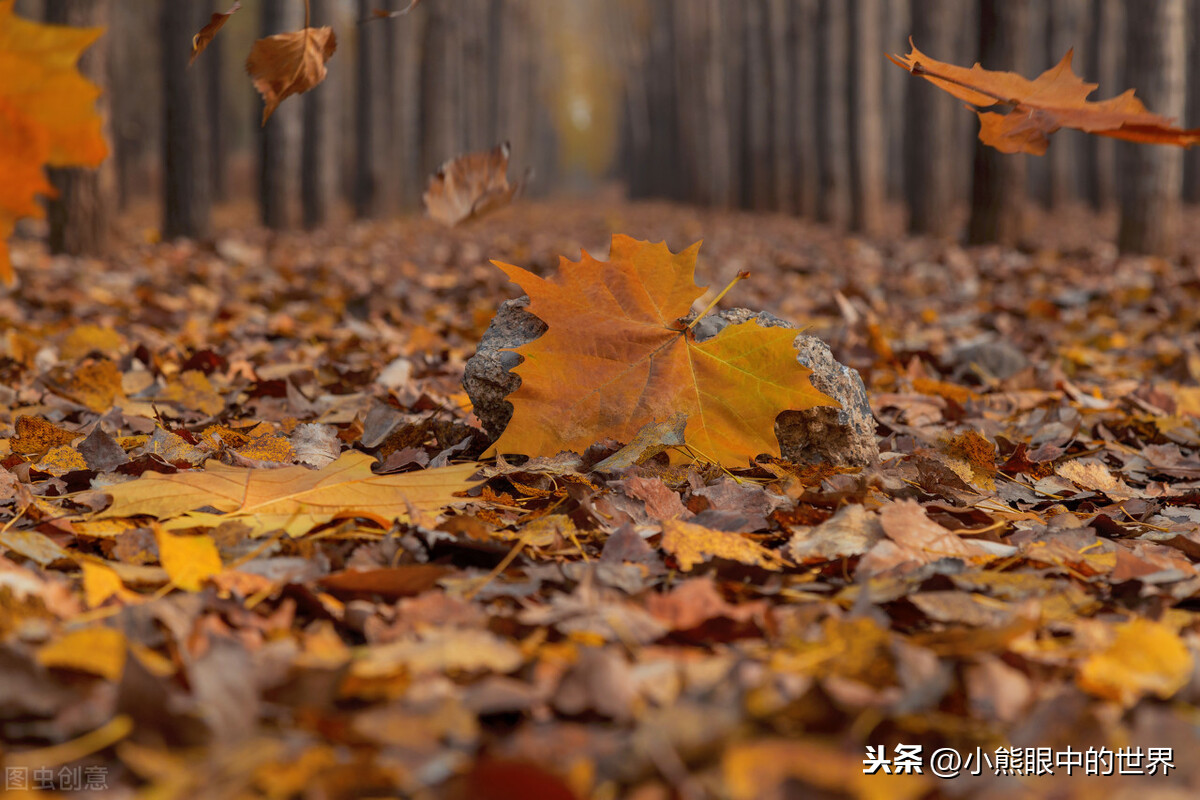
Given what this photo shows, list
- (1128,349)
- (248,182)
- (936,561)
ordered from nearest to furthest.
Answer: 1. (936,561)
2. (1128,349)
3. (248,182)

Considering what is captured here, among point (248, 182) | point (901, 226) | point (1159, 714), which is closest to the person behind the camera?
point (1159, 714)

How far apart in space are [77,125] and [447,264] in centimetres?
543

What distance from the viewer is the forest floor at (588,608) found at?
902mm

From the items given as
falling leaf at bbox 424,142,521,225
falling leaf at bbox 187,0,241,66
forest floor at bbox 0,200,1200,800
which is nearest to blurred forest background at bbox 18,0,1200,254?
falling leaf at bbox 424,142,521,225

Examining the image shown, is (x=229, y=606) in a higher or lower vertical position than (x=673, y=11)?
lower

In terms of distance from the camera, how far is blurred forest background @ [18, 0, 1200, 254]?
6.98 metres

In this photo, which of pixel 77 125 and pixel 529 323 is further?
pixel 529 323

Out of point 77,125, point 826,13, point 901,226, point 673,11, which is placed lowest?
point 901,226

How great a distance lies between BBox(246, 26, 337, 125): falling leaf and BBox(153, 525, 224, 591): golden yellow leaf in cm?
81

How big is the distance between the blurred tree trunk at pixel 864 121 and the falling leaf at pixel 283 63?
999 centimetres

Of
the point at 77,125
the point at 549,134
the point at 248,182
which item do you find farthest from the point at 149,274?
the point at 549,134

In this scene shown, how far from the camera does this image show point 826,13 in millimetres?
12117

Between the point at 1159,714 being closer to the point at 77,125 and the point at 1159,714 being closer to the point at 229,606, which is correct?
the point at 229,606

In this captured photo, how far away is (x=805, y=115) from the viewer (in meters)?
14.6
